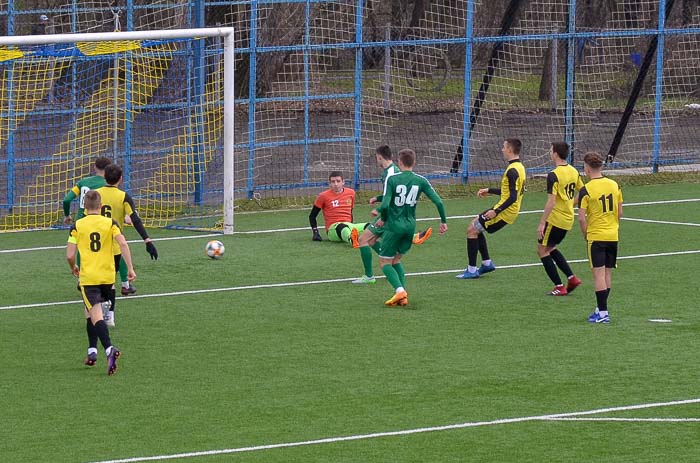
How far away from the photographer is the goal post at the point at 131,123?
2148cm

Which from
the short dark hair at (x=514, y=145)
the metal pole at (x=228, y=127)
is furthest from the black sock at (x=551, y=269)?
the metal pole at (x=228, y=127)

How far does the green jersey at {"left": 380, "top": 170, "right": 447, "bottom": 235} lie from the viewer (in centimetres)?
1434

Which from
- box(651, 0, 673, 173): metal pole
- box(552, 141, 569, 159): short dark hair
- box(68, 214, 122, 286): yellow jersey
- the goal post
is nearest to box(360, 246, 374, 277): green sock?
box(552, 141, 569, 159): short dark hair

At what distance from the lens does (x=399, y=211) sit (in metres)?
14.4

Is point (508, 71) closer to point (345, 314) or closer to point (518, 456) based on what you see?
point (345, 314)

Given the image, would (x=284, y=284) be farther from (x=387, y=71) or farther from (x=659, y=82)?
(x=659, y=82)

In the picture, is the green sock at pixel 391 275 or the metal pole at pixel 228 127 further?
the metal pole at pixel 228 127

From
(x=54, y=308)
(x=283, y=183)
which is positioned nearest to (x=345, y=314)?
(x=54, y=308)

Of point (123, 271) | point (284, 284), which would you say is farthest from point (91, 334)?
point (284, 284)

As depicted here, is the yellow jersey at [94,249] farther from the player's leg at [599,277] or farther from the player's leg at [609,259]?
the player's leg at [609,259]

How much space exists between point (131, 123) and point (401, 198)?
865cm

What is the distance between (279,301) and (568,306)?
3.20 meters

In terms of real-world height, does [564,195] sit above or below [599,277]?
above

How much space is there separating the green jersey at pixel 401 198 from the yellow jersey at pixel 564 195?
60.7 inches
